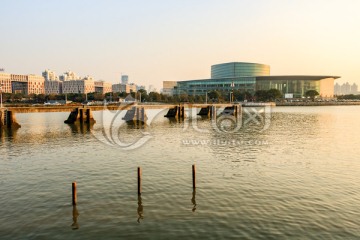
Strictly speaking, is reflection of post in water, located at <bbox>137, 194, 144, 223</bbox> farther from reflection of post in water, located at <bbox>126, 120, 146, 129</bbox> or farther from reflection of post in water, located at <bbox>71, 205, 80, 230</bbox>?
reflection of post in water, located at <bbox>126, 120, 146, 129</bbox>

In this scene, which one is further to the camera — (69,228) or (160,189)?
(160,189)

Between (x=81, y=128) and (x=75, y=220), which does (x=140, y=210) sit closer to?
(x=75, y=220)

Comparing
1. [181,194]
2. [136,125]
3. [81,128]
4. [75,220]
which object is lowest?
[75,220]

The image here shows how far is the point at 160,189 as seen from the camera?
26.1 m

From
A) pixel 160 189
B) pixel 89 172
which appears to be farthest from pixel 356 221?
pixel 89 172

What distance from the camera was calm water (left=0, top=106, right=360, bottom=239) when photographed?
18.4m

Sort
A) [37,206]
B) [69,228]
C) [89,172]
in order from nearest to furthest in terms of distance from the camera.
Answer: [69,228]
[37,206]
[89,172]

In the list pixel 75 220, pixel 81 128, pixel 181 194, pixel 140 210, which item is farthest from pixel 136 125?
pixel 75 220

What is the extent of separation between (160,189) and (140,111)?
76.5 metres

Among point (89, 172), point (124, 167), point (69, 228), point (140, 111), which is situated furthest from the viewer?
point (140, 111)

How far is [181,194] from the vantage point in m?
24.8

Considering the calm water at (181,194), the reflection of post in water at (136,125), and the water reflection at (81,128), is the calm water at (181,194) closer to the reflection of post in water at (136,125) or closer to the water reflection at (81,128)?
the water reflection at (81,128)

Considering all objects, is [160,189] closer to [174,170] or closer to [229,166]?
[174,170]

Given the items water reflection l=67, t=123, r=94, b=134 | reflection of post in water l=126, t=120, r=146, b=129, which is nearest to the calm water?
water reflection l=67, t=123, r=94, b=134
